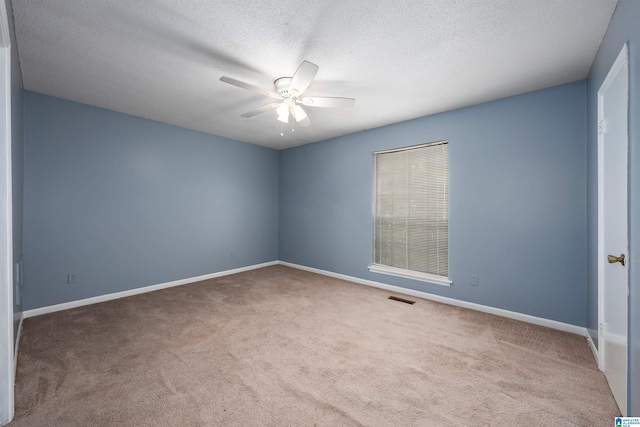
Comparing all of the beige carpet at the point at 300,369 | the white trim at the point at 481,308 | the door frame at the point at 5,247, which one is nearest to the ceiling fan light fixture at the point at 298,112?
the door frame at the point at 5,247

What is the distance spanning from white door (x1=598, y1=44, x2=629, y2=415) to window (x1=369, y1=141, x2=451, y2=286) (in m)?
1.59

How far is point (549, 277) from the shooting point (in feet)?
9.43

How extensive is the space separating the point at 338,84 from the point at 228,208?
10.8 ft

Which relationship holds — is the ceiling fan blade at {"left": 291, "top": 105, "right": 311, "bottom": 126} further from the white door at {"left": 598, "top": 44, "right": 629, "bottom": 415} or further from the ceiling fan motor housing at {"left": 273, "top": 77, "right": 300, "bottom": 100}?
the white door at {"left": 598, "top": 44, "right": 629, "bottom": 415}

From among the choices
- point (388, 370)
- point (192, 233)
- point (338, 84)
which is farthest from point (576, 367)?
point (192, 233)

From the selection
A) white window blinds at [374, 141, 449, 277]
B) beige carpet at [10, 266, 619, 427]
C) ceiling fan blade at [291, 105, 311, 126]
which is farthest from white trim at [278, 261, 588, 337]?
ceiling fan blade at [291, 105, 311, 126]

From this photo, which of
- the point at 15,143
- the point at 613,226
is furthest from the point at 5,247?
the point at 613,226

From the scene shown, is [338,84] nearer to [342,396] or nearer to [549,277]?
[342,396]

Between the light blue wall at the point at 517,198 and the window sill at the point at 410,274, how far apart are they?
86 millimetres

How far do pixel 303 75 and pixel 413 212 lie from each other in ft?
8.70

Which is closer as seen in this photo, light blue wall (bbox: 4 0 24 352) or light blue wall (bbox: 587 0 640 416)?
light blue wall (bbox: 587 0 640 416)

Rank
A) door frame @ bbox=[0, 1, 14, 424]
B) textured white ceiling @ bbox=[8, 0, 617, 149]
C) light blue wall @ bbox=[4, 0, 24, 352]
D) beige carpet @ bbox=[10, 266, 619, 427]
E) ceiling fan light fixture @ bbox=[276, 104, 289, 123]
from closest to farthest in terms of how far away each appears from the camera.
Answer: door frame @ bbox=[0, 1, 14, 424]
beige carpet @ bbox=[10, 266, 619, 427]
textured white ceiling @ bbox=[8, 0, 617, 149]
light blue wall @ bbox=[4, 0, 24, 352]
ceiling fan light fixture @ bbox=[276, 104, 289, 123]

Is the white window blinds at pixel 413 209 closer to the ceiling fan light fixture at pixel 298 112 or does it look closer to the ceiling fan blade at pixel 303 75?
the ceiling fan light fixture at pixel 298 112

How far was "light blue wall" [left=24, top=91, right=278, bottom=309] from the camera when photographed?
3199 millimetres
